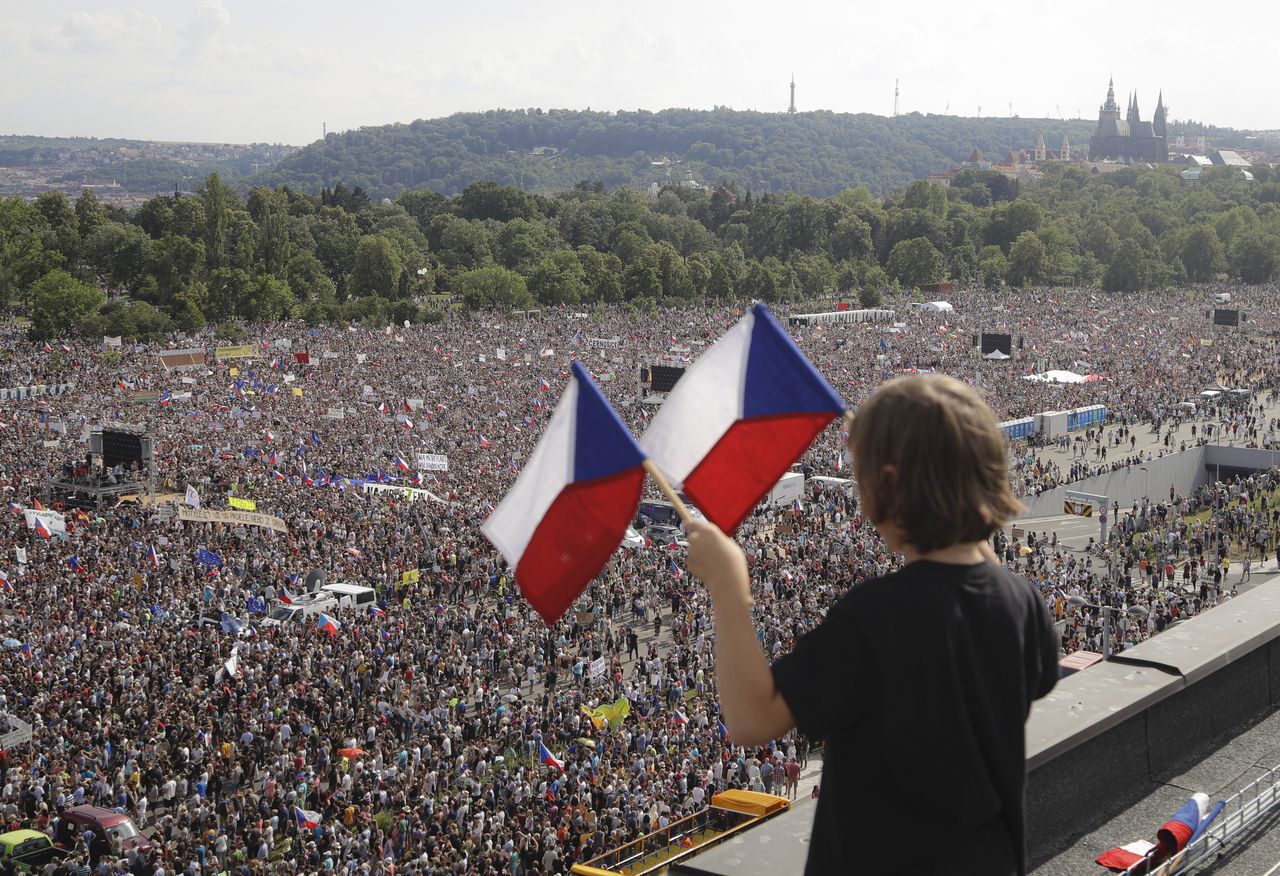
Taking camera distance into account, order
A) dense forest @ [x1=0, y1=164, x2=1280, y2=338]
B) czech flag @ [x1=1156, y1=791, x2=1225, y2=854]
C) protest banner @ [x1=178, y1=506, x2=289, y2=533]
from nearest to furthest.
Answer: czech flag @ [x1=1156, y1=791, x2=1225, y2=854] → protest banner @ [x1=178, y1=506, x2=289, y2=533] → dense forest @ [x1=0, y1=164, x2=1280, y2=338]

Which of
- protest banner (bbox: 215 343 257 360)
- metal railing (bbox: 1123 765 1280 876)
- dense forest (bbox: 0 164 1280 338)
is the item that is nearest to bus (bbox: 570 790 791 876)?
metal railing (bbox: 1123 765 1280 876)

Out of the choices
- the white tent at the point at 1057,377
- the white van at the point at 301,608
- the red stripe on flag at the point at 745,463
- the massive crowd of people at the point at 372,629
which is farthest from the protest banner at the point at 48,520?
the white tent at the point at 1057,377

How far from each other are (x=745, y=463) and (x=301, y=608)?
2004 centimetres

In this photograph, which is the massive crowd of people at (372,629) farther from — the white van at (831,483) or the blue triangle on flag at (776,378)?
the blue triangle on flag at (776,378)

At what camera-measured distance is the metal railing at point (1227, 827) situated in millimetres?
6000

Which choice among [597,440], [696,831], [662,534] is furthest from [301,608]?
[597,440]

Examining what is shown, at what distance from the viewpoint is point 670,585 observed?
1008 inches

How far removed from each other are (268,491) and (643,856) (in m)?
21.4

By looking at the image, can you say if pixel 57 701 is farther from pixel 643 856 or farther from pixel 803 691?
pixel 803 691

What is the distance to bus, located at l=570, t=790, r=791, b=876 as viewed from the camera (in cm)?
1205

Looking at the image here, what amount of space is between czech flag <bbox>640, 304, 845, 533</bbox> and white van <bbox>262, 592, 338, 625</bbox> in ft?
63.2

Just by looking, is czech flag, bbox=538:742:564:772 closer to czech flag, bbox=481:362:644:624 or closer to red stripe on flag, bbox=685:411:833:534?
czech flag, bbox=481:362:644:624

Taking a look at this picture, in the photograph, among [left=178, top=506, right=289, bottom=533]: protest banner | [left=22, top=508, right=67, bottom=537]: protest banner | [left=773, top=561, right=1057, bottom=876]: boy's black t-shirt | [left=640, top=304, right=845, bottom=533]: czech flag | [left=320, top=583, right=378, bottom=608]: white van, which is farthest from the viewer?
[left=178, top=506, right=289, bottom=533]: protest banner

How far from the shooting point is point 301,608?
22578 millimetres
